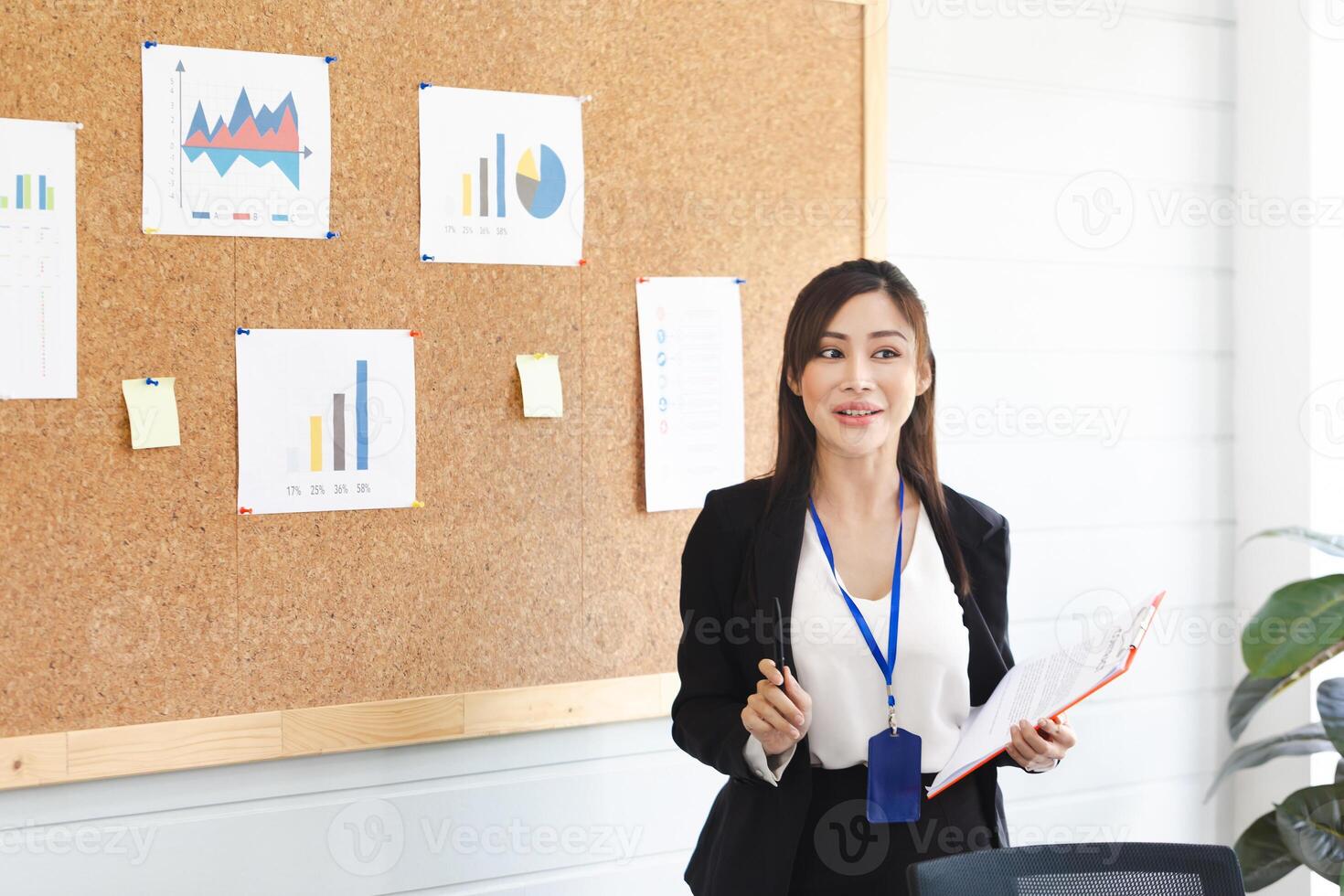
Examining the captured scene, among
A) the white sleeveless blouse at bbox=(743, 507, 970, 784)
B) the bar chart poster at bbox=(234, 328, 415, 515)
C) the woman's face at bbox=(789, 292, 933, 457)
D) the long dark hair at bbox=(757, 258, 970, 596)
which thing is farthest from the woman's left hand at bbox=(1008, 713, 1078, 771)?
the bar chart poster at bbox=(234, 328, 415, 515)

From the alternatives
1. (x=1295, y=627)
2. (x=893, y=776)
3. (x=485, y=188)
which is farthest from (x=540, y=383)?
(x=1295, y=627)

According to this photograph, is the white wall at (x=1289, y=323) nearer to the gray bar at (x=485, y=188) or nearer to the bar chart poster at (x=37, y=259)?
the gray bar at (x=485, y=188)

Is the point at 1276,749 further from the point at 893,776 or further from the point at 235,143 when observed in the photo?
the point at 235,143

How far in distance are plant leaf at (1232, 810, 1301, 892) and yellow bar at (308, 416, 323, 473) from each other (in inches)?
72.1

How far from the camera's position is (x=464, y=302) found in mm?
1876

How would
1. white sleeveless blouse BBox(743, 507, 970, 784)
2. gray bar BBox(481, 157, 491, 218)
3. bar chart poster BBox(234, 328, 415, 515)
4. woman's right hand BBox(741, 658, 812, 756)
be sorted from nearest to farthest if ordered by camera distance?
1. woman's right hand BBox(741, 658, 812, 756)
2. white sleeveless blouse BBox(743, 507, 970, 784)
3. bar chart poster BBox(234, 328, 415, 515)
4. gray bar BBox(481, 157, 491, 218)

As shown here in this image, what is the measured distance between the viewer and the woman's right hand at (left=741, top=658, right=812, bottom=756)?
1.43m

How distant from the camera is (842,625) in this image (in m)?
1.55

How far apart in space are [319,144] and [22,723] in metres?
0.95

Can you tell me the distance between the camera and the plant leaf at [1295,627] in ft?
6.59

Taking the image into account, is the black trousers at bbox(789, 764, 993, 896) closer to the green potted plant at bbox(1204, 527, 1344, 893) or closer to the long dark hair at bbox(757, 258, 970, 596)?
the long dark hair at bbox(757, 258, 970, 596)

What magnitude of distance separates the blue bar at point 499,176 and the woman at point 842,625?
0.55 metres

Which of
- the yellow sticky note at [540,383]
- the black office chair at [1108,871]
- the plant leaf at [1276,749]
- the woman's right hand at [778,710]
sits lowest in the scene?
the plant leaf at [1276,749]

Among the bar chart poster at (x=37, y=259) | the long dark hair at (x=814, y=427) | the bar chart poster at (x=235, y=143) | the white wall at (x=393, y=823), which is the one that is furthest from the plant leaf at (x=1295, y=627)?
the bar chart poster at (x=37, y=259)
